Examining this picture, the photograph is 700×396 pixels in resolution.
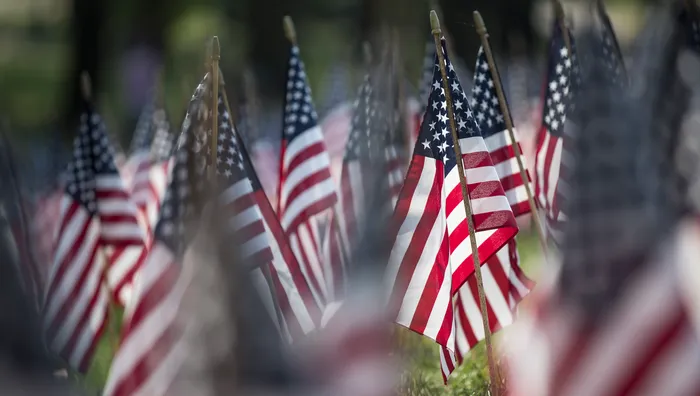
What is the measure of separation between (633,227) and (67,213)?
6.61m

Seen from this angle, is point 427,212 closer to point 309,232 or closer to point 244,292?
point 244,292

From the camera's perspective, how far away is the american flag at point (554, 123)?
8445 mm

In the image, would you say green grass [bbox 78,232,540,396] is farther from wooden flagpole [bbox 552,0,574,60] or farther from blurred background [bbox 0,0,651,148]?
blurred background [bbox 0,0,651,148]

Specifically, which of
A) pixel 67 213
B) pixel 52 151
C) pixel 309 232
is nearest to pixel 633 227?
pixel 309 232

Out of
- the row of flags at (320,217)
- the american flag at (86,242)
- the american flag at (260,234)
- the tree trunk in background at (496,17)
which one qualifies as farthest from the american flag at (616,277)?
the tree trunk in background at (496,17)

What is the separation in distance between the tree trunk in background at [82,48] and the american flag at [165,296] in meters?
17.3

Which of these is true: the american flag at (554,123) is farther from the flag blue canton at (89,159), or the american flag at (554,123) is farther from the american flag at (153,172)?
the american flag at (153,172)

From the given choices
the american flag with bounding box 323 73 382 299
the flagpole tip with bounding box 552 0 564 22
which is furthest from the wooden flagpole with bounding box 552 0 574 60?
the american flag with bounding box 323 73 382 299

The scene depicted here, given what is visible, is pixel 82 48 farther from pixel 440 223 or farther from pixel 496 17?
pixel 440 223

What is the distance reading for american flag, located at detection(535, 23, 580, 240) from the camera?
332 inches

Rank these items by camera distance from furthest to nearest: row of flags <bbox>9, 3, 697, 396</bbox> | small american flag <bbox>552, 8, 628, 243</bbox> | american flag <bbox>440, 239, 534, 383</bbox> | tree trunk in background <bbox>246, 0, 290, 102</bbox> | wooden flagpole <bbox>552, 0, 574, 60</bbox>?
tree trunk in background <bbox>246, 0, 290, 102</bbox>
wooden flagpole <bbox>552, 0, 574, 60</bbox>
american flag <bbox>440, 239, 534, 383</bbox>
small american flag <bbox>552, 8, 628, 243</bbox>
row of flags <bbox>9, 3, 697, 396</bbox>

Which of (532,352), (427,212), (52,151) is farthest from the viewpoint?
(52,151)

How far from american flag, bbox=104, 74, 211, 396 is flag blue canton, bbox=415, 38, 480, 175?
146 centimetres

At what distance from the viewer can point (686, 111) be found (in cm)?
488
